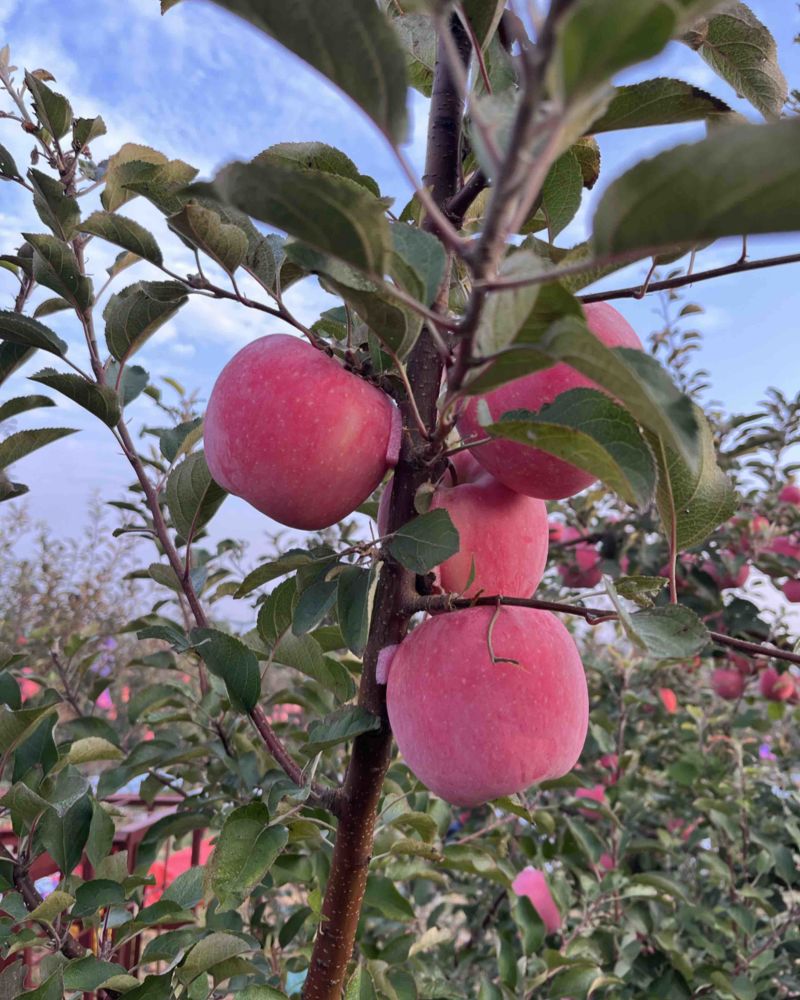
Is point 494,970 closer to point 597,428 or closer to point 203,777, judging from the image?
point 203,777

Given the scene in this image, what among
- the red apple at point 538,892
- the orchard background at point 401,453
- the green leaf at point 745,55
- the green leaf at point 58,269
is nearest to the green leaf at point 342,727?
the orchard background at point 401,453

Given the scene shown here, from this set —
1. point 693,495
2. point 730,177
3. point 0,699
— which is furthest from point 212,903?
point 730,177

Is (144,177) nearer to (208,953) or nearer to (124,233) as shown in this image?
(124,233)

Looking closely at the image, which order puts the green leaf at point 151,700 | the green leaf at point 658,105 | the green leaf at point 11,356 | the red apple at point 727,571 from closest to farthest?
the green leaf at point 658,105 < the green leaf at point 11,356 < the green leaf at point 151,700 < the red apple at point 727,571

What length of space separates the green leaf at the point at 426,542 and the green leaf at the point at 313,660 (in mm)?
291

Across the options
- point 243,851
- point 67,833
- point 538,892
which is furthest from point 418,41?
point 538,892

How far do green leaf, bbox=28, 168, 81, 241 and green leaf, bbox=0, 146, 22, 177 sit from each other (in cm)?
3

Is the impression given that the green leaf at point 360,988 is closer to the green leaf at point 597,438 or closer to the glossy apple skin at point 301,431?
the glossy apple skin at point 301,431

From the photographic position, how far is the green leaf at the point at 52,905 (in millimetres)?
628

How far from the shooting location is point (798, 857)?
66.9 inches

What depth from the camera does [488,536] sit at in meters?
0.65

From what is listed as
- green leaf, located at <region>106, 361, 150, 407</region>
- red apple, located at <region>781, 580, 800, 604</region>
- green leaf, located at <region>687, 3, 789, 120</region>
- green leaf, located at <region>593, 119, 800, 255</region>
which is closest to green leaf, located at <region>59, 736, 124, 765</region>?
green leaf, located at <region>106, 361, 150, 407</region>

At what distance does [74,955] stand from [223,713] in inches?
17.0

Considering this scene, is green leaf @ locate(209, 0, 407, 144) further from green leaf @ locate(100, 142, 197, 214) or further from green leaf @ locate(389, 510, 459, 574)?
green leaf @ locate(389, 510, 459, 574)
